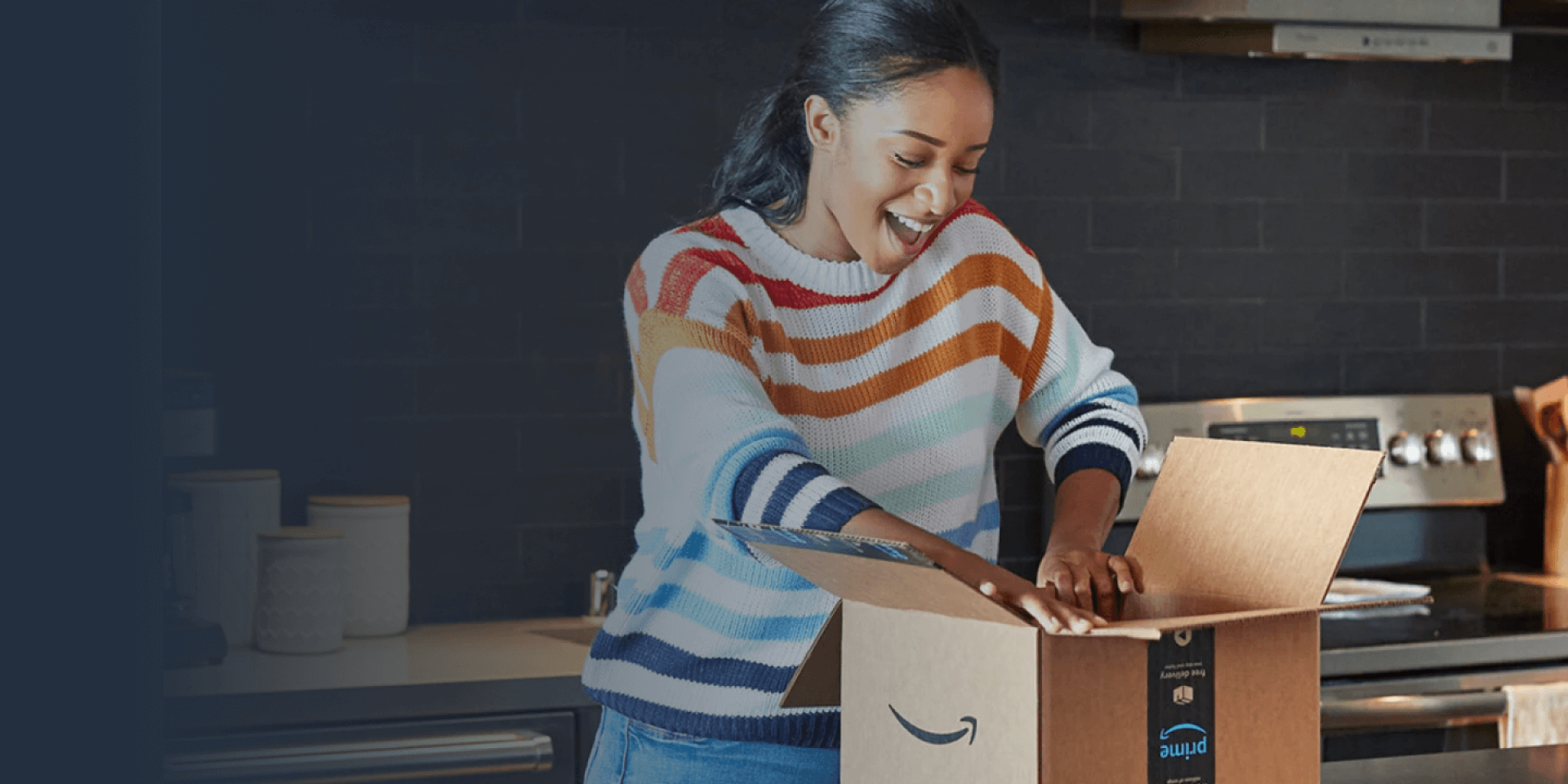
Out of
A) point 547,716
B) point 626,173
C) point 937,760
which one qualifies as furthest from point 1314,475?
point 626,173

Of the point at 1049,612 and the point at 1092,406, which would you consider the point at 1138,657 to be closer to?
the point at 1049,612

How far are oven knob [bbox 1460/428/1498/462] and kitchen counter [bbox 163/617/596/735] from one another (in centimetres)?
168

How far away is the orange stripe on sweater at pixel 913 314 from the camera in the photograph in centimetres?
135

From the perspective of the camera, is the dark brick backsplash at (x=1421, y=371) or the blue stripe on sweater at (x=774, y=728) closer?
the blue stripe on sweater at (x=774, y=728)

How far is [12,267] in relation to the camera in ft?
1.29

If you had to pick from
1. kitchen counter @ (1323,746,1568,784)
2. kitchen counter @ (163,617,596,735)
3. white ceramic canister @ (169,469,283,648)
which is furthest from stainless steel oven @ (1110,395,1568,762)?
white ceramic canister @ (169,469,283,648)

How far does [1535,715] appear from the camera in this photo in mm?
2473

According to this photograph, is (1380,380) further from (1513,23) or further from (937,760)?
(937,760)

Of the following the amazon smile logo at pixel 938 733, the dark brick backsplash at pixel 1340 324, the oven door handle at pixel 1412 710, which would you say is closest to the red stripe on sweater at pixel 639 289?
the amazon smile logo at pixel 938 733

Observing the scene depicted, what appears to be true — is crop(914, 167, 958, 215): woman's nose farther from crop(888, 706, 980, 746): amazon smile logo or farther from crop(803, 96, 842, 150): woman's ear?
crop(888, 706, 980, 746): amazon smile logo

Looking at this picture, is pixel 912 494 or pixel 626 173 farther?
pixel 626 173

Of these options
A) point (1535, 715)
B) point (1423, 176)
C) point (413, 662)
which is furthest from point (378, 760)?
point (1423, 176)

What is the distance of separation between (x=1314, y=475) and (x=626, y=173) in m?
1.68

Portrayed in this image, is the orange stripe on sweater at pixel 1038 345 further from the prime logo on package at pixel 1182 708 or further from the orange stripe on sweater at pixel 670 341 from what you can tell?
the prime logo on package at pixel 1182 708
